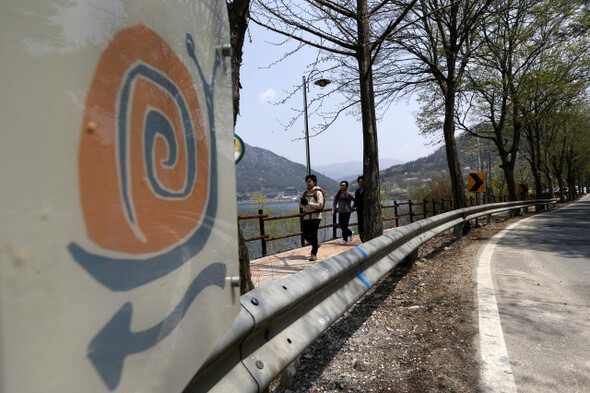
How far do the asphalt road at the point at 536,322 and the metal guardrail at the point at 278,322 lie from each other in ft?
3.61

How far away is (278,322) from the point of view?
196 centimetres

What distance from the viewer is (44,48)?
0.62 meters

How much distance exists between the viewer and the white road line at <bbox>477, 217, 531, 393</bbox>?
253cm

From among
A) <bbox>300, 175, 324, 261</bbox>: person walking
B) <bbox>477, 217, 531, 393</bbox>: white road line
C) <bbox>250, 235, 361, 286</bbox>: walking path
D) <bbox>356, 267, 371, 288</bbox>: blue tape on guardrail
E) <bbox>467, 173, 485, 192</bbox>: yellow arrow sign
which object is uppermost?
<bbox>467, 173, 485, 192</bbox>: yellow arrow sign

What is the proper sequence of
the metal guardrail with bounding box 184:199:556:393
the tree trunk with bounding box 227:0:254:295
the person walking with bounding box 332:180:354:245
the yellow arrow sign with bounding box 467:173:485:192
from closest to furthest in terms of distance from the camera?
the metal guardrail with bounding box 184:199:556:393 → the tree trunk with bounding box 227:0:254:295 → the person walking with bounding box 332:180:354:245 → the yellow arrow sign with bounding box 467:173:485:192

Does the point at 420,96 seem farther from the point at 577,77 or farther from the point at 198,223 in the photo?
the point at 198,223

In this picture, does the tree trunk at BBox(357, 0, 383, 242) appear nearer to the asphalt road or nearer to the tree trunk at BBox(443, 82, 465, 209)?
the asphalt road

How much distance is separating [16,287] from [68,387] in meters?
0.18

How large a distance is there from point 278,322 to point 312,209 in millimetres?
6236

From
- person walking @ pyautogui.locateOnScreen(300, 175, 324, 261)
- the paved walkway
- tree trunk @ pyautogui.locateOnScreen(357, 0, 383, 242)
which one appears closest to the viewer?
the paved walkway

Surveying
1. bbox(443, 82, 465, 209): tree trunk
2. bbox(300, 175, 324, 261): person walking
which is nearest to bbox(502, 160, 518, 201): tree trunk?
bbox(443, 82, 465, 209): tree trunk

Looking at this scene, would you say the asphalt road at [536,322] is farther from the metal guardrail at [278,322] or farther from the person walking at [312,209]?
the person walking at [312,209]

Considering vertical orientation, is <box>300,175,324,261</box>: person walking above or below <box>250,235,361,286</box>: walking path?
above

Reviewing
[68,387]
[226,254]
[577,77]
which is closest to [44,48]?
[68,387]
